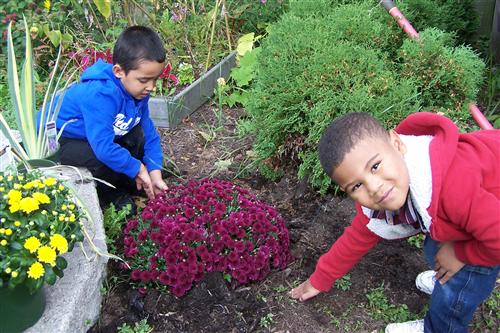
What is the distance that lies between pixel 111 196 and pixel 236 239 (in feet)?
3.60

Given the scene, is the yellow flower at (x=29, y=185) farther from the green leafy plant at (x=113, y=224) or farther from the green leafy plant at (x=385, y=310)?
the green leafy plant at (x=385, y=310)

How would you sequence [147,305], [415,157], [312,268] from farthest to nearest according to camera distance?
1. [312,268]
2. [147,305]
3. [415,157]

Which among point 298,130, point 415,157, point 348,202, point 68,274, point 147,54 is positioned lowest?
point 348,202

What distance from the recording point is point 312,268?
2686 millimetres

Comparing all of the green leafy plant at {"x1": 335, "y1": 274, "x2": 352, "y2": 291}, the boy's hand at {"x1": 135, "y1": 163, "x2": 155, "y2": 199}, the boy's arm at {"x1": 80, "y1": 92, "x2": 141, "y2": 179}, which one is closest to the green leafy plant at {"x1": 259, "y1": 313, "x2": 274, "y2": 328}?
the green leafy plant at {"x1": 335, "y1": 274, "x2": 352, "y2": 291}

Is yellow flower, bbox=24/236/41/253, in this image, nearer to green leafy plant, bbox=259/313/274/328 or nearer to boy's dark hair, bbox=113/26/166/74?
green leafy plant, bbox=259/313/274/328

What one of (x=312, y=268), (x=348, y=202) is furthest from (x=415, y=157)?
(x=348, y=202)

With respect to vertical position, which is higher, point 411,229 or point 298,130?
point 298,130

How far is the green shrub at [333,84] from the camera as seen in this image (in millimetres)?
2980

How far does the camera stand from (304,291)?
2.46 m

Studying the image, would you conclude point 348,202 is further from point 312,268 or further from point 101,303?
point 101,303

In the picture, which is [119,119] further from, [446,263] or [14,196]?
[446,263]

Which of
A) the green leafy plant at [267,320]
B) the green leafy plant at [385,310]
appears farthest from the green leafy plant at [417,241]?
the green leafy plant at [267,320]

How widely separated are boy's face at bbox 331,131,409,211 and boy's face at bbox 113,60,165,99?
56.8 inches
